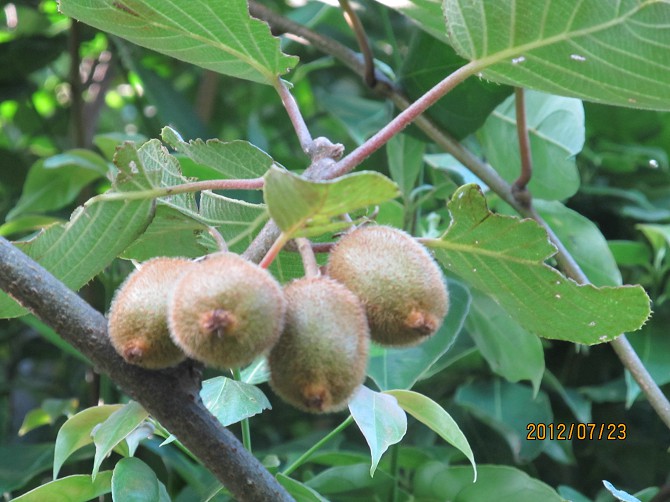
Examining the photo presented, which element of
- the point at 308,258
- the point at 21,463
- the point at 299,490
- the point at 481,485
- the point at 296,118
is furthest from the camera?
the point at 21,463

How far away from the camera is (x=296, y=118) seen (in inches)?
31.2

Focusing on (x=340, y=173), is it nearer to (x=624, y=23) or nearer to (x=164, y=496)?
(x=624, y=23)

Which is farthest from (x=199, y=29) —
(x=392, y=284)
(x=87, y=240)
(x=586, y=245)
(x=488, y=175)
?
(x=586, y=245)

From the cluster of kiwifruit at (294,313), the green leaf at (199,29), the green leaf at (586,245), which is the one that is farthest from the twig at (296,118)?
the green leaf at (586,245)

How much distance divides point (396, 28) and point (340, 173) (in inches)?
57.8

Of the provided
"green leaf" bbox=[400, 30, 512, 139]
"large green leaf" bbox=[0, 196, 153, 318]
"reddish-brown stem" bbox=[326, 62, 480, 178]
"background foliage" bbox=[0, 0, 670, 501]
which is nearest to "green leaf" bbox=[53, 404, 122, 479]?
"background foliage" bbox=[0, 0, 670, 501]

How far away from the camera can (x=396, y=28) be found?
2.08 m

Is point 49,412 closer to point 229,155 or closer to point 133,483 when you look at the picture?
point 133,483

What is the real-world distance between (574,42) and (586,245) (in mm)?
645

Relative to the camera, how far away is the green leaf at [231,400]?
820mm

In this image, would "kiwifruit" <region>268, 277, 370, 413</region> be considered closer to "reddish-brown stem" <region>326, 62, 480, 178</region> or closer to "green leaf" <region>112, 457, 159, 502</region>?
"reddish-brown stem" <region>326, 62, 480, 178</region>

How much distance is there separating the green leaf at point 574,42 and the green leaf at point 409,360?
0.42 metres

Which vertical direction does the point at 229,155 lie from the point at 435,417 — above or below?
above

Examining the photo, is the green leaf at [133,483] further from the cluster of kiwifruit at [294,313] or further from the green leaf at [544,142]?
the green leaf at [544,142]
